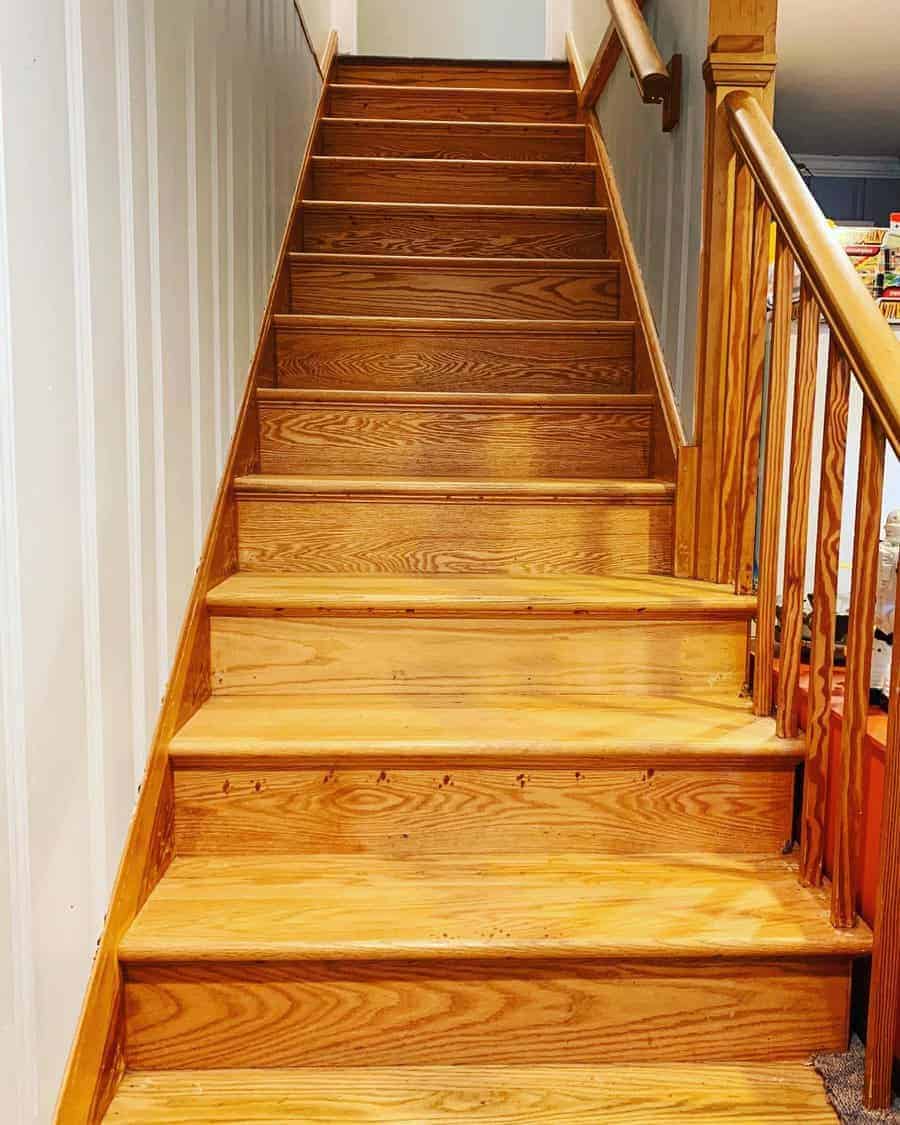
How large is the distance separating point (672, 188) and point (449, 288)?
73cm

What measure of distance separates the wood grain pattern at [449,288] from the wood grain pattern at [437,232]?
20 cm

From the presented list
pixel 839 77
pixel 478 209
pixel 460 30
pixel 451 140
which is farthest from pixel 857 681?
pixel 460 30

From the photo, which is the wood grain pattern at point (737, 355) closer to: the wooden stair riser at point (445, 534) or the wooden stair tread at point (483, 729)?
the wooden stair riser at point (445, 534)

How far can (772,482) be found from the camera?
1.51 metres

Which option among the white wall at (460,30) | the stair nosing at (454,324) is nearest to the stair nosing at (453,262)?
the stair nosing at (454,324)

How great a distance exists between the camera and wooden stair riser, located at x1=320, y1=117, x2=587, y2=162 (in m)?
3.26

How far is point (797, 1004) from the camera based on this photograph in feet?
4.14

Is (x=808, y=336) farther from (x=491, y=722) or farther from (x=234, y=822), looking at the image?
(x=234, y=822)

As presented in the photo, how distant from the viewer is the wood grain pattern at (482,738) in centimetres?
141

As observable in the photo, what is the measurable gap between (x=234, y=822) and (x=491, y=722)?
42 centimetres

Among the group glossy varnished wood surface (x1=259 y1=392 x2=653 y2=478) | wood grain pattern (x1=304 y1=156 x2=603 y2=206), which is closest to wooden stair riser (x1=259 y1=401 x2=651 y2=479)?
glossy varnished wood surface (x1=259 y1=392 x2=653 y2=478)

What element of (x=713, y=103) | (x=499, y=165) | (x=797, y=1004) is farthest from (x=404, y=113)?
(x=797, y=1004)

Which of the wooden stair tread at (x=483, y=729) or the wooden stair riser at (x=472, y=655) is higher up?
the wooden stair riser at (x=472, y=655)

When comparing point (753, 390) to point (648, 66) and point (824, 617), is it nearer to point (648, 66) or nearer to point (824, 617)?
point (824, 617)
